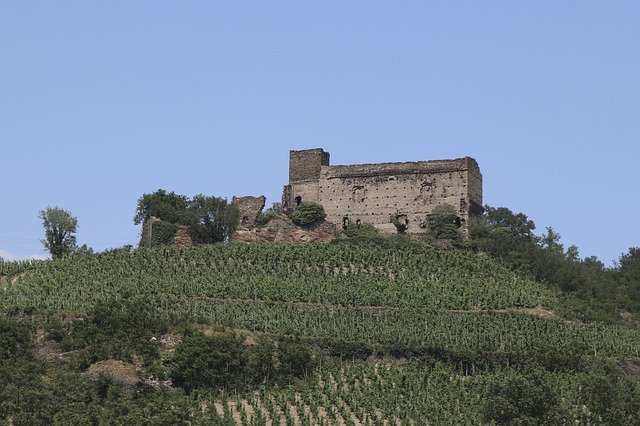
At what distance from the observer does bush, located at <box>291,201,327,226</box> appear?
80.0 m

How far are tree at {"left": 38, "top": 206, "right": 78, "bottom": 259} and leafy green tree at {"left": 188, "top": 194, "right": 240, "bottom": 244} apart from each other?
7.81m

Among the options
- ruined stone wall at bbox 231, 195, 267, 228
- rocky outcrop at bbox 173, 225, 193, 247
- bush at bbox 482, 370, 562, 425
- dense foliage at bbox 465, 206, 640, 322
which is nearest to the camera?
bush at bbox 482, 370, 562, 425

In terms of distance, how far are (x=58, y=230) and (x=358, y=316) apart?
2607cm

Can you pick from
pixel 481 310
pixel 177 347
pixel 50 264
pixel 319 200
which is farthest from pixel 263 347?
pixel 319 200

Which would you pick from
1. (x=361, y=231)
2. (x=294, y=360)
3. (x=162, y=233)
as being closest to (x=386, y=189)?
(x=361, y=231)

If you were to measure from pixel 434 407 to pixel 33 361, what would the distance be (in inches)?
541

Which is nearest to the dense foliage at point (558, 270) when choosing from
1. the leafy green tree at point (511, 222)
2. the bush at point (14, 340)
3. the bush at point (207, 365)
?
the leafy green tree at point (511, 222)

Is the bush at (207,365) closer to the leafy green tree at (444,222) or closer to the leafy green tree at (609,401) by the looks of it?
the leafy green tree at (609,401)

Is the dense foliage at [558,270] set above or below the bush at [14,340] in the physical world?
above

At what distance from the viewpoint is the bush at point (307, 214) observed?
8000 cm

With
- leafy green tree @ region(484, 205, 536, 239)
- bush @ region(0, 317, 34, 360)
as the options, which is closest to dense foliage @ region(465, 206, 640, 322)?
leafy green tree @ region(484, 205, 536, 239)

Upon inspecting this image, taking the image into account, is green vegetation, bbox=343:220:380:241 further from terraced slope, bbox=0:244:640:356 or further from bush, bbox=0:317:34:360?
bush, bbox=0:317:34:360

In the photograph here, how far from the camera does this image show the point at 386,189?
269 ft

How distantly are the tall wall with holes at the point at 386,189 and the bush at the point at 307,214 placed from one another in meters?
1.58
